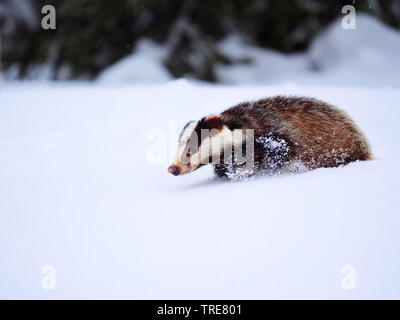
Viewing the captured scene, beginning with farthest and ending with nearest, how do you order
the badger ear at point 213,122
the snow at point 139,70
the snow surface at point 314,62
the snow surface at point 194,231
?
the snow surface at point 314,62 → the snow at point 139,70 → the badger ear at point 213,122 → the snow surface at point 194,231

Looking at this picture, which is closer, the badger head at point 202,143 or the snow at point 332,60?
the badger head at point 202,143

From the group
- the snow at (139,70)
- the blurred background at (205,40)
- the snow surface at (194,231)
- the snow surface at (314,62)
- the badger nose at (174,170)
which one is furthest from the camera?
the blurred background at (205,40)

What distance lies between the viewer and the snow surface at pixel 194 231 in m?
1.96

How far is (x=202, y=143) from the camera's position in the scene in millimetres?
2912

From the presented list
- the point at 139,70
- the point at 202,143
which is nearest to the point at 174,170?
the point at 202,143

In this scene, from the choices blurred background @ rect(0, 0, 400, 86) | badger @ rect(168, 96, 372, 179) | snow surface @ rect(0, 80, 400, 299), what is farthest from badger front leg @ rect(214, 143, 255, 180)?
blurred background @ rect(0, 0, 400, 86)

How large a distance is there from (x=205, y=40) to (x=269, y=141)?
21.4 ft

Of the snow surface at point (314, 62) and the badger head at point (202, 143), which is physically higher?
the snow surface at point (314, 62)

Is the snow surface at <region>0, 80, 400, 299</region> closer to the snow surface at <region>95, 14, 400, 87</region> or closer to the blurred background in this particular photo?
the snow surface at <region>95, 14, 400, 87</region>

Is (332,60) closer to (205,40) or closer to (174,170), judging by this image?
(205,40)

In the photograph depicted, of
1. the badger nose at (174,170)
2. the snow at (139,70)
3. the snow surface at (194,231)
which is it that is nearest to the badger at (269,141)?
the badger nose at (174,170)

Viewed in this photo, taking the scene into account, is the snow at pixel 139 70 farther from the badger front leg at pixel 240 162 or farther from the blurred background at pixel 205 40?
the badger front leg at pixel 240 162

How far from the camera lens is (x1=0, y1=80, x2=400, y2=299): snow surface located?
6.42 ft
